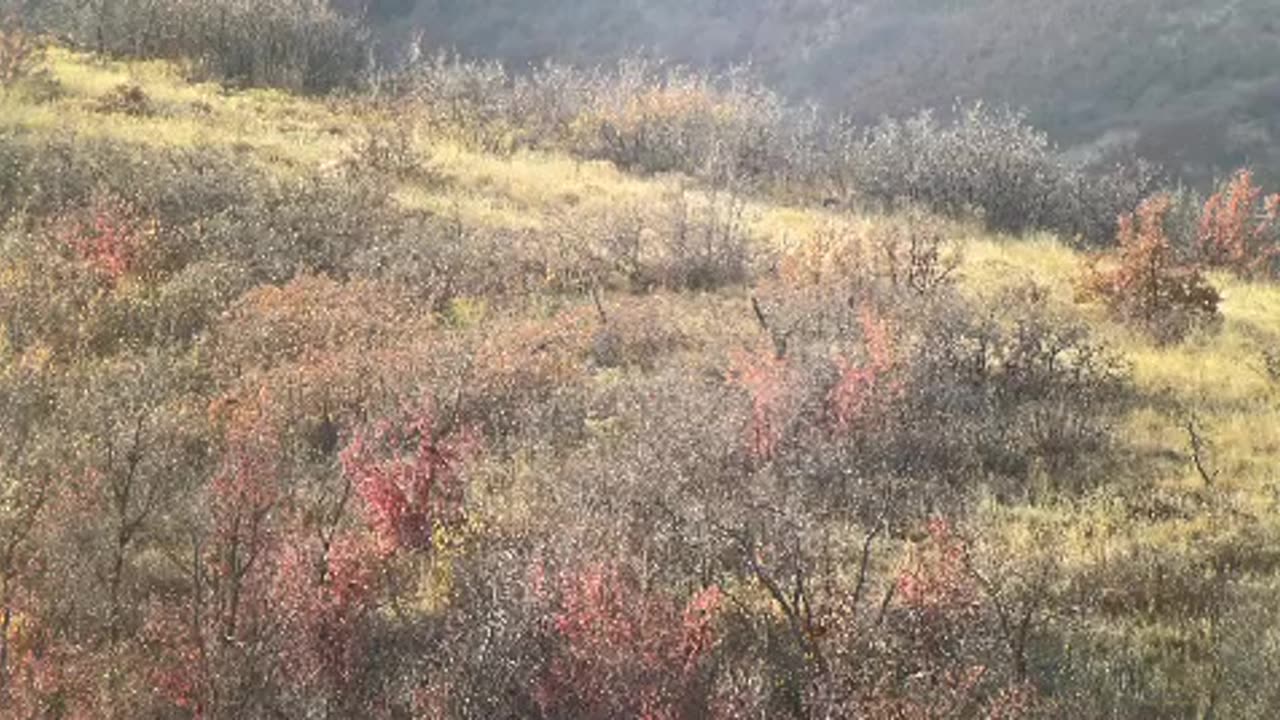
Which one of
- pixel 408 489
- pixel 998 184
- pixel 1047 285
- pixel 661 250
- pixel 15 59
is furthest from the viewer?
pixel 998 184

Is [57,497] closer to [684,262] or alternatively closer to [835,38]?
[684,262]

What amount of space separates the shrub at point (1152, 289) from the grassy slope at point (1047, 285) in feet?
0.94

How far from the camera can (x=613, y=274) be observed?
521 inches

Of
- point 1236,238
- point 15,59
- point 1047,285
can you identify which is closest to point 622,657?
point 1047,285

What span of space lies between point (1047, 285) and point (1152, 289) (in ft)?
5.61

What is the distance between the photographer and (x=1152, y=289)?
39.4 ft

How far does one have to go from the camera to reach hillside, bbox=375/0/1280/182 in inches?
1588

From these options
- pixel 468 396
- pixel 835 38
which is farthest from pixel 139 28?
pixel 835 38

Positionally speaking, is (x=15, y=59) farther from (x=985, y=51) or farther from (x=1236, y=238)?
(x=985, y=51)

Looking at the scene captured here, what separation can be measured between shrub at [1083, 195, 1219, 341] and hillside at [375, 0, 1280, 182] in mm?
27853

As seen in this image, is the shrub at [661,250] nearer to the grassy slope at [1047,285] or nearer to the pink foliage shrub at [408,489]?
the grassy slope at [1047,285]

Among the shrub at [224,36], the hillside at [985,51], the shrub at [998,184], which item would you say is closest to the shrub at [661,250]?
the shrub at [998,184]

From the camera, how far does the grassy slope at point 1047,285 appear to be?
263 inches

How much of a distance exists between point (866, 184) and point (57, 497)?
754 inches
